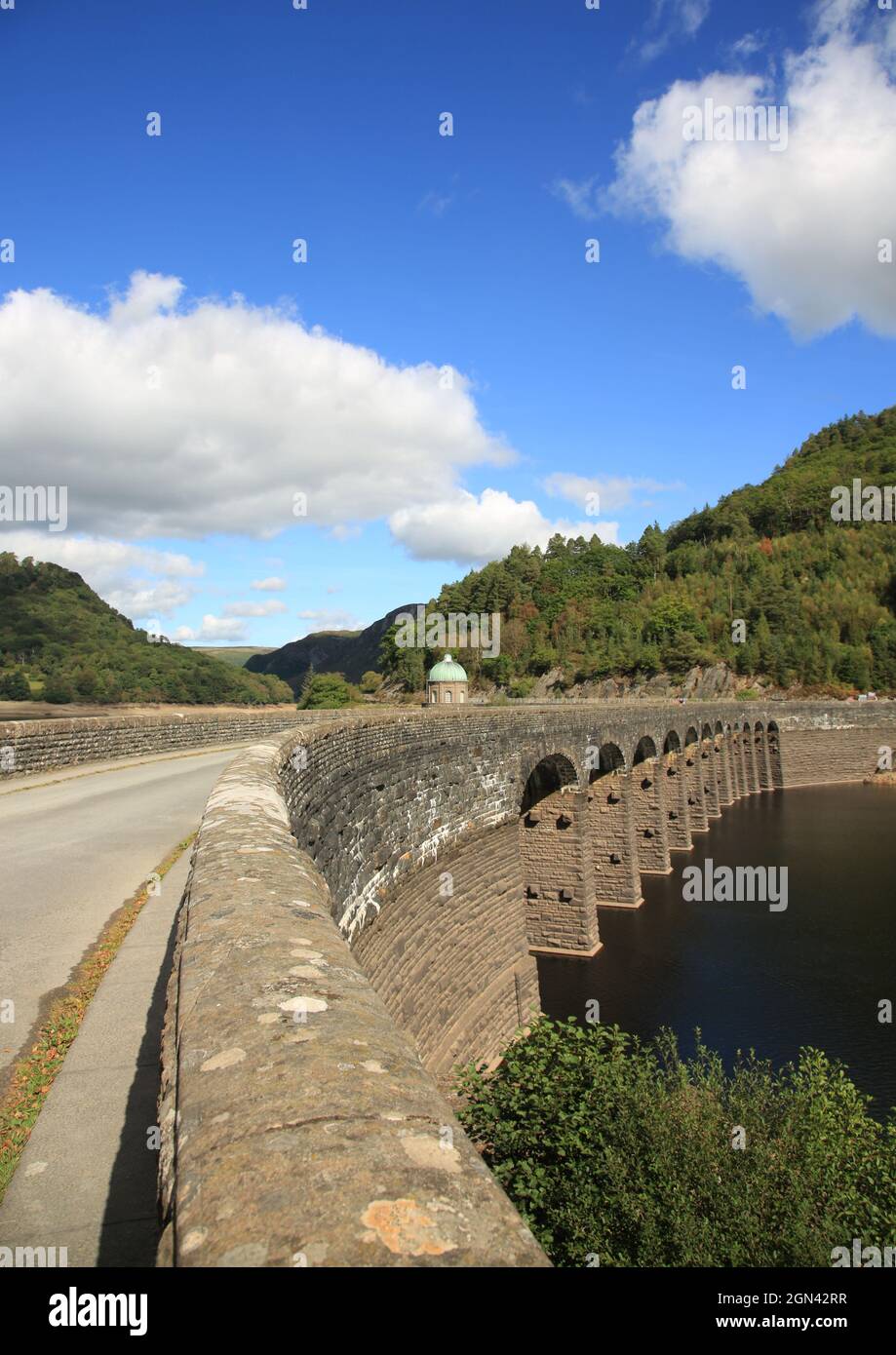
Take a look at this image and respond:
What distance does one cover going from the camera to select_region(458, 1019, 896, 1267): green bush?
23.7 feet

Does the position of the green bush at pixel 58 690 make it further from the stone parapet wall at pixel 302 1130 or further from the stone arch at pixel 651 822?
the stone parapet wall at pixel 302 1130

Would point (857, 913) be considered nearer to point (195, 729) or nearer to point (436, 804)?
point (436, 804)

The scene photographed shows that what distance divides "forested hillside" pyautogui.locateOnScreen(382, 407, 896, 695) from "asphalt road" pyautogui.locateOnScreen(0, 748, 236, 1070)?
203 ft

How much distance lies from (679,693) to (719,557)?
129ft

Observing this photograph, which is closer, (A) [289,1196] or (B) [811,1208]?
(A) [289,1196]

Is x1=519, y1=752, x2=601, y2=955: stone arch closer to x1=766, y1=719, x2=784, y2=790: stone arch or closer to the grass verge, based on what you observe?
the grass verge

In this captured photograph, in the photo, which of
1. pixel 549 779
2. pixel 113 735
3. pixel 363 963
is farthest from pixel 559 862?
pixel 113 735

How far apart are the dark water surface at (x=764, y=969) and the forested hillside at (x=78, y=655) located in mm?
25055

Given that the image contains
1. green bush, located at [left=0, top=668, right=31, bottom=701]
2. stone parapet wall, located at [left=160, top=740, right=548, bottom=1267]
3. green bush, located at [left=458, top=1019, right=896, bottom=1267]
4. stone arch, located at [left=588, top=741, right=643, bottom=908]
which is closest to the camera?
stone parapet wall, located at [left=160, top=740, right=548, bottom=1267]

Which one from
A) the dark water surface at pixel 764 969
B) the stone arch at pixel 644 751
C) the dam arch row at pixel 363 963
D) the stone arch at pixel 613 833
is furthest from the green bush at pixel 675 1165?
the stone arch at pixel 644 751

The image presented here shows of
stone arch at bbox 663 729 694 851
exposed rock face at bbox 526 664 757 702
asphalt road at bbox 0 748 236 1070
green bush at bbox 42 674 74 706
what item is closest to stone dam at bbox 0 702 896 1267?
asphalt road at bbox 0 748 236 1070

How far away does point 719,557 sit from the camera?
104m

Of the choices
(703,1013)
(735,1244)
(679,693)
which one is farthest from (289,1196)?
(679,693)
